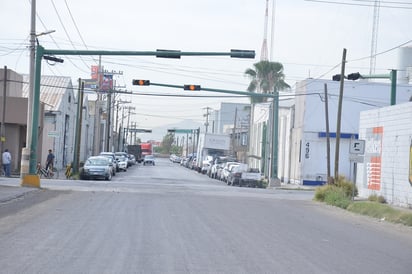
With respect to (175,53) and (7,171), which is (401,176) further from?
(7,171)

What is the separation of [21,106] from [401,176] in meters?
28.8

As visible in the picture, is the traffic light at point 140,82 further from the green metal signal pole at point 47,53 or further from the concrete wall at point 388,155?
the concrete wall at point 388,155

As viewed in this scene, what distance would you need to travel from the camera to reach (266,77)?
7744cm

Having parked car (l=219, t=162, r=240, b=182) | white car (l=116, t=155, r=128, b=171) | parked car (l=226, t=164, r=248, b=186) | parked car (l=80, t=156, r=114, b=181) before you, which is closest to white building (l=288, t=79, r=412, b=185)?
parked car (l=219, t=162, r=240, b=182)

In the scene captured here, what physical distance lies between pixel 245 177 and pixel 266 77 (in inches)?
1137

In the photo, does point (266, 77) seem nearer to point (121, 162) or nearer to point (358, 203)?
point (121, 162)

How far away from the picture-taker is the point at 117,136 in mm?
121812

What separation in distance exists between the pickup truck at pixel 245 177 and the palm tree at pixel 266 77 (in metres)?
26.6

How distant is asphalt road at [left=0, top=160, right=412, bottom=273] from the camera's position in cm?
1125

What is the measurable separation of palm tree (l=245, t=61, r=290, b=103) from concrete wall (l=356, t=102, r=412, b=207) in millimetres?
39462

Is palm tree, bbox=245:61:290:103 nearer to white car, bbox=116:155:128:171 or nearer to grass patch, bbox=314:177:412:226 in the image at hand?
white car, bbox=116:155:128:171

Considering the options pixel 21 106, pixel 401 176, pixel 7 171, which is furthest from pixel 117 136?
pixel 401 176

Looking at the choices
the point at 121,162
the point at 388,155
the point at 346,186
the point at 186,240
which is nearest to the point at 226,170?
the point at 121,162

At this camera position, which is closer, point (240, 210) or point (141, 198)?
point (240, 210)
